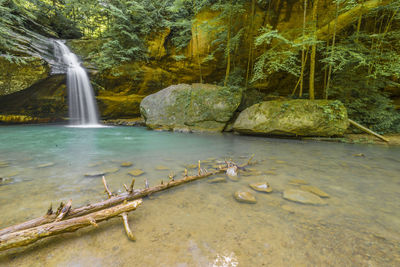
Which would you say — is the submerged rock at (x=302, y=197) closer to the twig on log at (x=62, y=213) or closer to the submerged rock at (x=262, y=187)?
the submerged rock at (x=262, y=187)

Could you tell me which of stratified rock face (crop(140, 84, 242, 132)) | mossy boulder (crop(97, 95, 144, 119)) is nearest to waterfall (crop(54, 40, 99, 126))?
mossy boulder (crop(97, 95, 144, 119))

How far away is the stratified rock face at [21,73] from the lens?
8.47 metres

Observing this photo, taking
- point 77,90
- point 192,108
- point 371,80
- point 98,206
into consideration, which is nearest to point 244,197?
point 98,206

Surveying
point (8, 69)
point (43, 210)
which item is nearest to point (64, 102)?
point (8, 69)

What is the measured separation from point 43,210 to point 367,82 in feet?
39.8

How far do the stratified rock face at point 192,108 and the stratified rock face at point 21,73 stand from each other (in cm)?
610

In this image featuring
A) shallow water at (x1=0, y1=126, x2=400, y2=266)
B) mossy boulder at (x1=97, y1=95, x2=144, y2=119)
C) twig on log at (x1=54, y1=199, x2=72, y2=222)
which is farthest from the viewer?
mossy boulder at (x1=97, y1=95, x2=144, y2=119)

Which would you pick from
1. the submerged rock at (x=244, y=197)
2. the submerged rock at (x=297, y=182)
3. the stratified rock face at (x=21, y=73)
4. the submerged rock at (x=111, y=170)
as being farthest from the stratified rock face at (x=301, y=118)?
the stratified rock face at (x=21, y=73)

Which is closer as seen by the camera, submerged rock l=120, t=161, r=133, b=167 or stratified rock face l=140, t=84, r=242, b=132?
submerged rock l=120, t=161, r=133, b=167

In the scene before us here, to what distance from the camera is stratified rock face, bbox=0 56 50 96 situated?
8469mm

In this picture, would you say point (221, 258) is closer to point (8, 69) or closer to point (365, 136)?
point (365, 136)

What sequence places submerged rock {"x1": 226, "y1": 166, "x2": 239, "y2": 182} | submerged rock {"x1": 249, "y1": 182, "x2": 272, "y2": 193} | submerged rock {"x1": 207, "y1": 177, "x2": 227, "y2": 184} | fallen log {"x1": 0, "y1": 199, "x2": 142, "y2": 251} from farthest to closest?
1. submerged rock {"x1": 226, "y1": 166, "x2": 239, "y2": 182}
2. submerged rock {"x1": 207, "y1": 177, "x2": 227, "y2": 184}
3. submerged rock {"x1": 249, "y1": 182, "x2": 272, "y2": 193}
4. fallen log {"x1": 0, "y1": 199, "x2": 142, "y2": 251}

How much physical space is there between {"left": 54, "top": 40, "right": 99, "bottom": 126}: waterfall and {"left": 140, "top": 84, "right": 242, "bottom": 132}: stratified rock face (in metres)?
5.10

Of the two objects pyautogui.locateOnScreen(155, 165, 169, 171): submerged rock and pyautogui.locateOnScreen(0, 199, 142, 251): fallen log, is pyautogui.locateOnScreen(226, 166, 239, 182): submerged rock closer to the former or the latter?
pyautogui.locateOnScreen(155, 165, 169, 171): submerged rock
